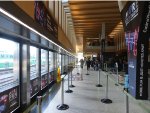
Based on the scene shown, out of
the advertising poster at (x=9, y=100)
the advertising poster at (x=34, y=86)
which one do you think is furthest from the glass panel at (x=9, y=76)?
the advertising poster at (x=34, y=86)

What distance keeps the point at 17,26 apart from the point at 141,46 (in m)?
4.02

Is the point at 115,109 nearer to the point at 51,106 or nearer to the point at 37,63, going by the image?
the point at 51,106

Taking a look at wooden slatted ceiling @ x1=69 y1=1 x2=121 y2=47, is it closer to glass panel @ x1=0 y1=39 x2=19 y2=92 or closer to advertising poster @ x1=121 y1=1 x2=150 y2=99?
advertising poster @ x1=121 y1=1 x2=150 y2=99

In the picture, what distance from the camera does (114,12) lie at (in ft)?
60.8

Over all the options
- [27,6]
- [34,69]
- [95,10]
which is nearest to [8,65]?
[27,6]

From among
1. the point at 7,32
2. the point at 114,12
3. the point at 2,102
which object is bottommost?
the point at 2,102

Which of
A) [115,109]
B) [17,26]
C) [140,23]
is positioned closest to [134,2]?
[140,23]

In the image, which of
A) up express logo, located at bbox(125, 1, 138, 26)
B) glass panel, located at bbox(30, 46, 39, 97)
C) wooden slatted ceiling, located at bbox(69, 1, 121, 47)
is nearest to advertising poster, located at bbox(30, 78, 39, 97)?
glass panel, located at bbox(30, 46, 39, 97)

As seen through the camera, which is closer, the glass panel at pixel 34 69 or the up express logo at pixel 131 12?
the up express logo at pixel 131 12

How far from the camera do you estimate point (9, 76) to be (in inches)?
193

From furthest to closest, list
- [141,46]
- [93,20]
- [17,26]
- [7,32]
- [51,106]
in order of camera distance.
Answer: [93,20], [141,46], [51,106], [17,26], [7,32]

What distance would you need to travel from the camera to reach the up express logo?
6581 millimetres

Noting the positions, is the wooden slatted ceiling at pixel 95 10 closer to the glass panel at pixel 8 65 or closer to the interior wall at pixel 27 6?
the interior wall at pixel 27 6

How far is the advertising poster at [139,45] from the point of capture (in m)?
6.17
